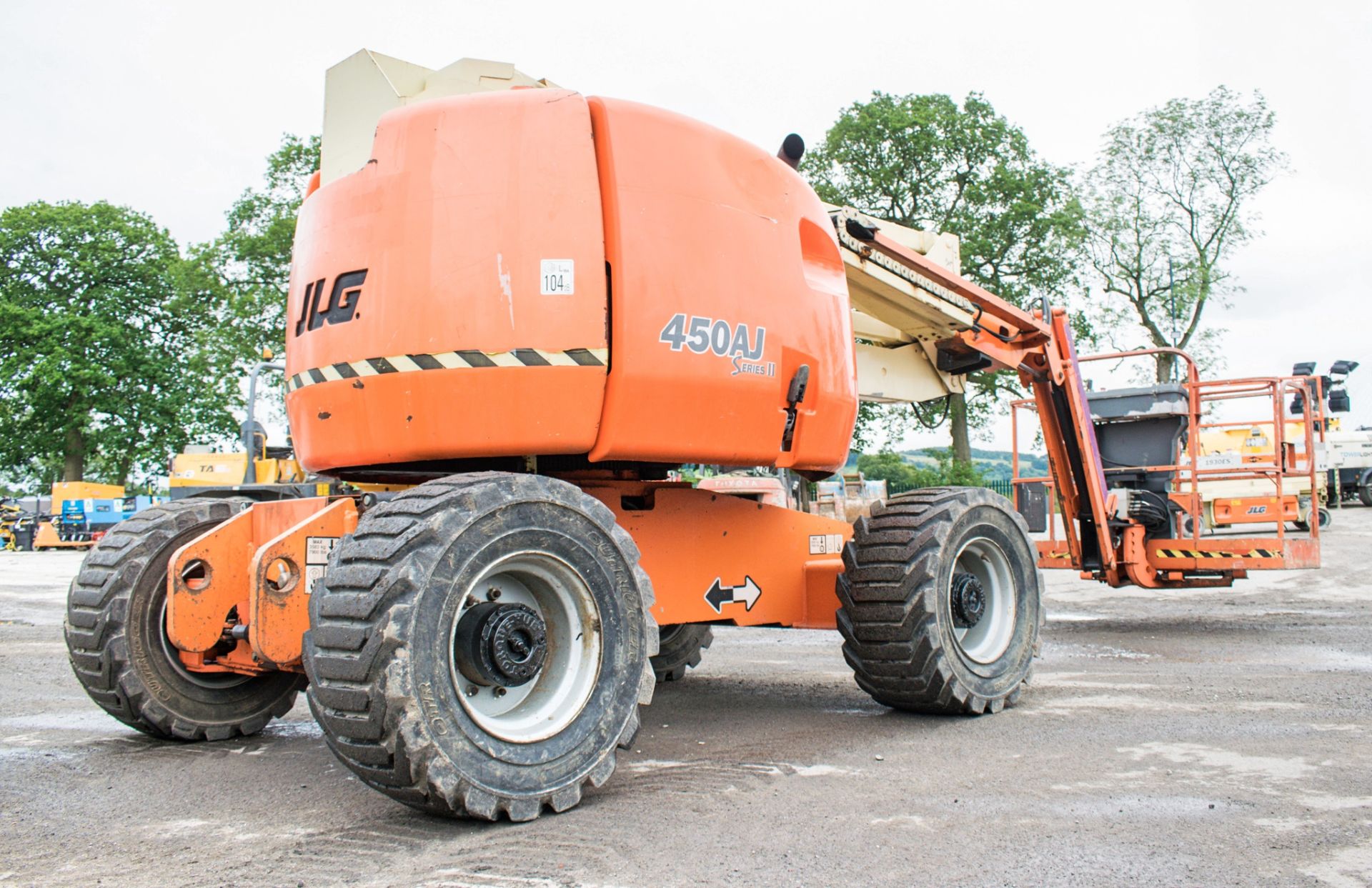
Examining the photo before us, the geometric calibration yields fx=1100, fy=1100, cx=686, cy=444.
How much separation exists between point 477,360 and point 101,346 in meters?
44.0

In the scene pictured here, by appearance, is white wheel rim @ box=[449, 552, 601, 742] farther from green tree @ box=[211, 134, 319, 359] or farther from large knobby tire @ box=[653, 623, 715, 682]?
green tree @ box=[211, 134, 319, 359]

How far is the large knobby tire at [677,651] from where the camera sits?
7.69 metres

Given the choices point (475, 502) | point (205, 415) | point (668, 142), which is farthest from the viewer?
point (205, 415)

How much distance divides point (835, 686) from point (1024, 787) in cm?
298

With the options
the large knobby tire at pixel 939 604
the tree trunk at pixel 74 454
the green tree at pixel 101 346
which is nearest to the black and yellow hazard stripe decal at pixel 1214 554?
the large knobby tire at pixel 939 604

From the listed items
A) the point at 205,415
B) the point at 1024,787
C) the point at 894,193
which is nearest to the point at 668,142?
the point at 1024,787

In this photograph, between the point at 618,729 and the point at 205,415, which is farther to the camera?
the point at 205,415

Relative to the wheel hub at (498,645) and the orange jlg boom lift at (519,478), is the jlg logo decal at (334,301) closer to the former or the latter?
the orange jlg boom lift at (519,478)

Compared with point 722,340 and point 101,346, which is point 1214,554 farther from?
point 101,346

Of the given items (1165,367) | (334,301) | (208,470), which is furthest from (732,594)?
(1165,367)

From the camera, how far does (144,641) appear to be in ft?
17.3

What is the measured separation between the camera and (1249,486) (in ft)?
57.9

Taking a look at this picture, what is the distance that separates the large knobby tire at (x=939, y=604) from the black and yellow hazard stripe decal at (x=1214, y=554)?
14.3 ft

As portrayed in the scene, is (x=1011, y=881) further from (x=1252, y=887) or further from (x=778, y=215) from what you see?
(x=778, y=215)
